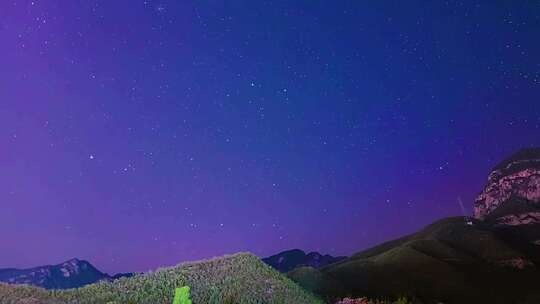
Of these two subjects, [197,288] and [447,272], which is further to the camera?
[447,272]

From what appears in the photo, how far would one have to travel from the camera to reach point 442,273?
438 feet

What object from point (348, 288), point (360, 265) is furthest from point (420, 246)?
point (348, 288)

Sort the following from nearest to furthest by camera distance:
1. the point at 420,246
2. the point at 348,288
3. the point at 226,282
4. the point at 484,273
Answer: the point at 226,282 < the point at 348,288 < the point at 484,273 < the point at 420,246

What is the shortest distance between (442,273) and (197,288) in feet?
408

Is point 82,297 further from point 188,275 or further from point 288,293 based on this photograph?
point 288,293

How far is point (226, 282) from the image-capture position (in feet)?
75.2

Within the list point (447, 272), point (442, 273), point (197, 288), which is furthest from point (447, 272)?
point (197, 288)

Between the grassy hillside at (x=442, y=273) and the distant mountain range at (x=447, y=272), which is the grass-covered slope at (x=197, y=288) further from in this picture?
the grassy hillside at (x=442, y=273)

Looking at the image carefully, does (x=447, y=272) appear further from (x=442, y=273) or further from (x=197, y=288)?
(x=197, y=288)

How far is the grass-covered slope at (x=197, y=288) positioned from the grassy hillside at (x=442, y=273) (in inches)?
2496

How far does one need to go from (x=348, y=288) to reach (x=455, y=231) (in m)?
95.4

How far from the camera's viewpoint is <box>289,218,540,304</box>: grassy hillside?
113m

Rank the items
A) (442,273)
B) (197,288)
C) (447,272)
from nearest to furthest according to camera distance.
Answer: (197,288) < (442,273) < (447,272)

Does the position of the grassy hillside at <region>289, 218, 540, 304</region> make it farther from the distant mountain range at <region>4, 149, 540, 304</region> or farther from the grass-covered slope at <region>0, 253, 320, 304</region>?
the grass-covered slope at <region>0, 253, 320, 304</region>
